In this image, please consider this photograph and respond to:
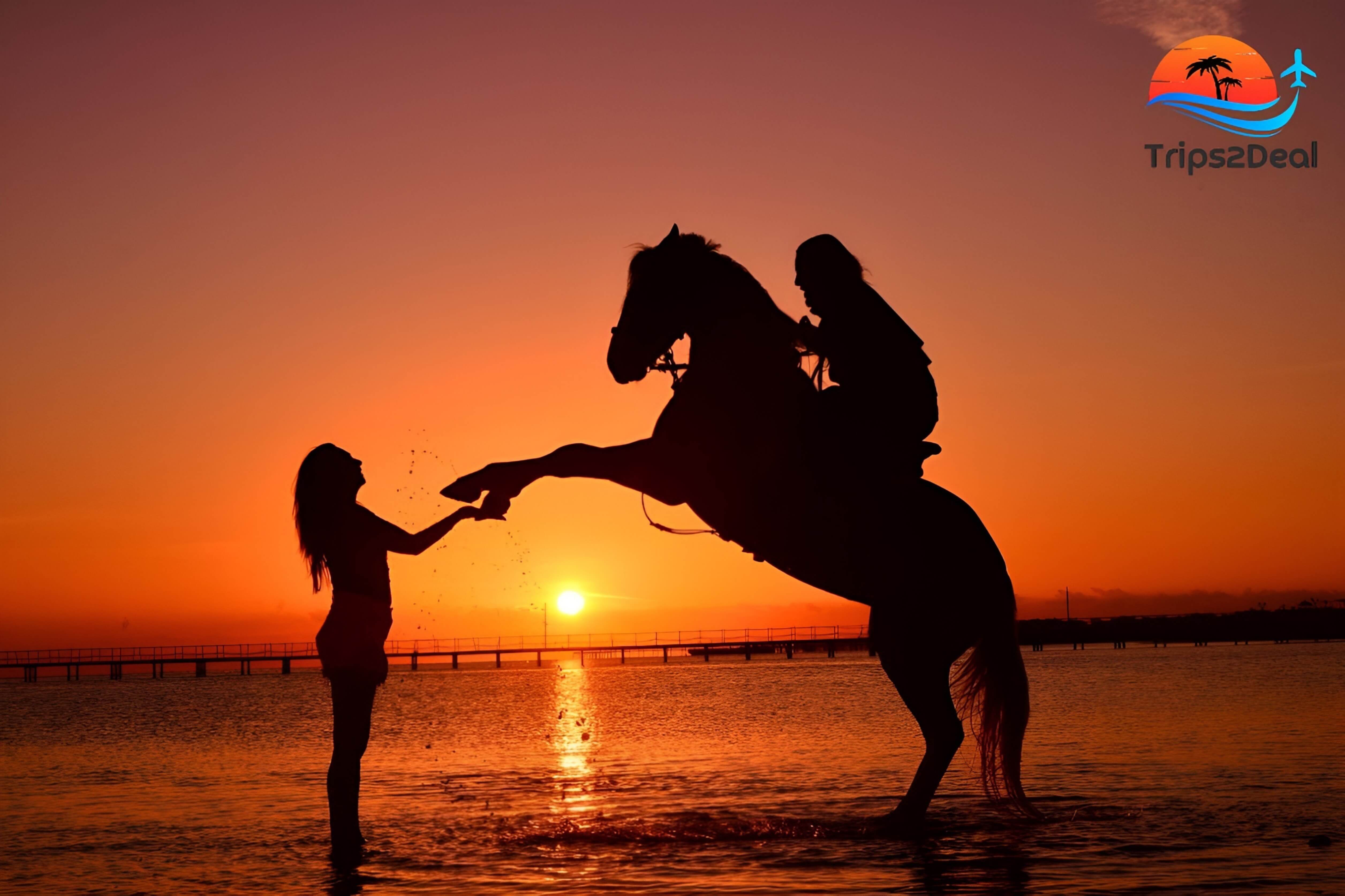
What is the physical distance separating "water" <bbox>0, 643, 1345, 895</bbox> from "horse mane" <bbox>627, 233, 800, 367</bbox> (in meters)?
3.35

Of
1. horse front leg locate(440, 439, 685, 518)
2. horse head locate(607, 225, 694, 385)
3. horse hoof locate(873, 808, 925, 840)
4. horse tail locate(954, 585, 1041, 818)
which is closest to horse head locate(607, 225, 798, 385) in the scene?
horse head locate(607, 225, 694, 385)

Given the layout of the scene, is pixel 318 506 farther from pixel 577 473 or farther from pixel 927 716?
pixel 927 716

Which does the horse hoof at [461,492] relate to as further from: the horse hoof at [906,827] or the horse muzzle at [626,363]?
the horse hoof at [906,827]

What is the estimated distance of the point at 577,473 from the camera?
23.5 feet

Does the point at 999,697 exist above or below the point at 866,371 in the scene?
below

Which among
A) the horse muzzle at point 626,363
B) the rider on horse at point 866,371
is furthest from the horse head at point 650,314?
the rider on horse at point 866,371

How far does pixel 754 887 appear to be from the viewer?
713 centimetres

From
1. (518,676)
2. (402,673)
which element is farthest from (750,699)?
(402,673)

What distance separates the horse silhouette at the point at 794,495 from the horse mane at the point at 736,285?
0.03 feet

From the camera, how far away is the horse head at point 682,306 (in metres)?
7.80

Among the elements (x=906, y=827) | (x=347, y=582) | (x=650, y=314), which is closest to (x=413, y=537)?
(x=347, y=582)

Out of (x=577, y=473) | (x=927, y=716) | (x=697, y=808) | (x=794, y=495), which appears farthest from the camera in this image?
(x=697, y=808)

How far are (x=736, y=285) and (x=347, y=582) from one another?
3.38 m

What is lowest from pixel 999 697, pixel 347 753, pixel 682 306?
pixel 347 753
